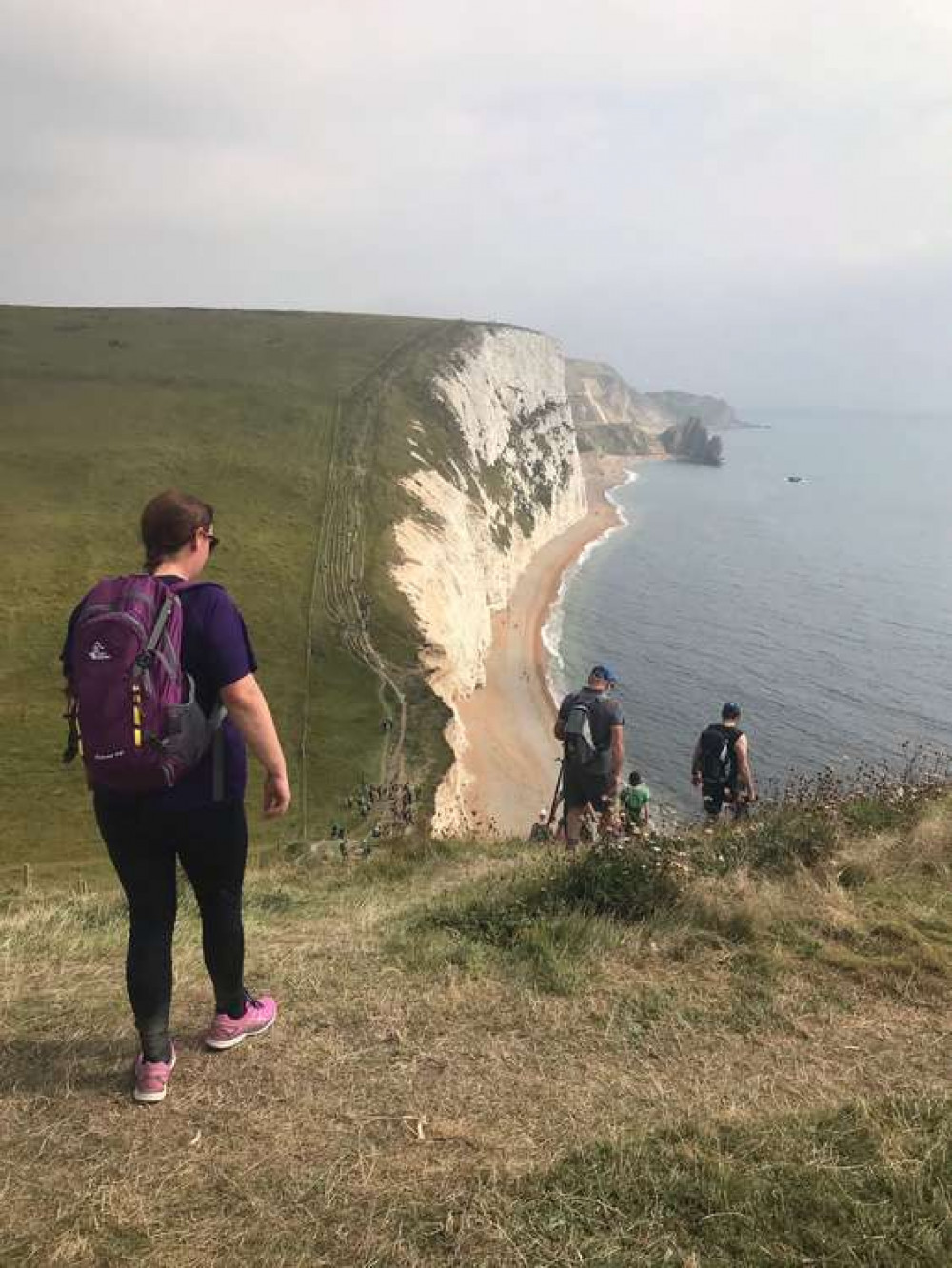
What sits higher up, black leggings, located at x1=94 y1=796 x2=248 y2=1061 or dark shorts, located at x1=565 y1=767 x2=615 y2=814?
black leggings, located at x1=94 y1=796 x2=248 y2=1061

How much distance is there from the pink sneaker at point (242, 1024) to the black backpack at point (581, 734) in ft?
20.5

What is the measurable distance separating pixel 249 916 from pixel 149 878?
3.61 m

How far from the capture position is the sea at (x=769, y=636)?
50.9 metres

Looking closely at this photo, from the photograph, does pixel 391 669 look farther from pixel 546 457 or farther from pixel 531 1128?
pixel 546 457

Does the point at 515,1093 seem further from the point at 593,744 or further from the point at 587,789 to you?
the point at 587,789

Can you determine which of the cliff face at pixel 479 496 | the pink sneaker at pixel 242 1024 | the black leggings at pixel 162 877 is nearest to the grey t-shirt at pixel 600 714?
the pink sneaker at pixel 242 1024

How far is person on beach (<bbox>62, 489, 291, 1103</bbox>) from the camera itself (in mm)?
3598

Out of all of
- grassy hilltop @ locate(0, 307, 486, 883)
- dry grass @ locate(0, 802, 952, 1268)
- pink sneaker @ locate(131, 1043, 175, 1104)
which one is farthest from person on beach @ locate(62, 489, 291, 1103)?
grassy hilltop @ locate(0, 307, 486, 883)

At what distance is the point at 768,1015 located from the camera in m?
5.03

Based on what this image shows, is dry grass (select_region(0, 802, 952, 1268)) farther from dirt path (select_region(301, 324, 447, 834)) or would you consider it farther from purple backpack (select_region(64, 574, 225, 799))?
dirt path (select_region(301, 324, 447, 834))

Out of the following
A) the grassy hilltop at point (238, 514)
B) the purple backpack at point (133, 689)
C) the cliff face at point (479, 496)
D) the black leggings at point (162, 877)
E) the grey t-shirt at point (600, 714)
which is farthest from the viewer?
the cliff face at point (479, 496)

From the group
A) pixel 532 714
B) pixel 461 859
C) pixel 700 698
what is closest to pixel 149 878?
pixel 461 859

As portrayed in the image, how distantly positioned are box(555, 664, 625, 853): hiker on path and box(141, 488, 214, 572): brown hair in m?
6.83

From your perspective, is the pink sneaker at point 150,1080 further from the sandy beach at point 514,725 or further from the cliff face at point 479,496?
the cliff face at point 479,496
